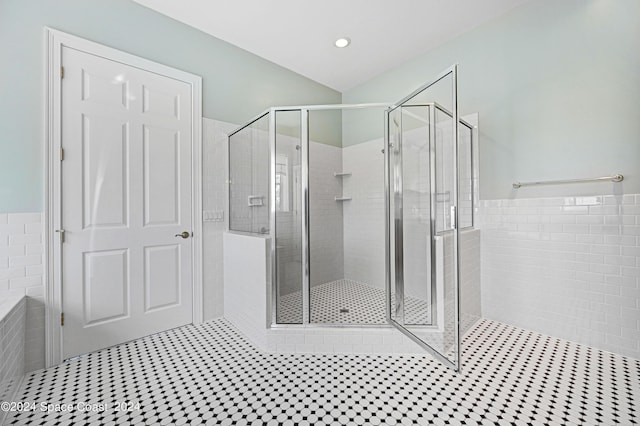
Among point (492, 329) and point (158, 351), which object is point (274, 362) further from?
point (492, 329)

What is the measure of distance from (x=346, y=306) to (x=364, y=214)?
2.85 feet

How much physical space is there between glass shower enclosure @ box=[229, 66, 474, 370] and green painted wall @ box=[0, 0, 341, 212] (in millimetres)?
411

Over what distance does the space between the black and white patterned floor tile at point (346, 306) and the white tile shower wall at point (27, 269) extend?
155 centimetres

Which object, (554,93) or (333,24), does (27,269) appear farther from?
(554,93)

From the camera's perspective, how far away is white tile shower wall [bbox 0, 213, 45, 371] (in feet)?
5.53

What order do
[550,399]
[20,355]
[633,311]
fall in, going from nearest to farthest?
[550,399] < [20,355] < [633,311]

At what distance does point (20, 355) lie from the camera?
5.37 feet

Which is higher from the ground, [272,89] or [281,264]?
[272,89]

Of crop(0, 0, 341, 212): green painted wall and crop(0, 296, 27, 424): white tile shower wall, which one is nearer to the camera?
crop(0, 296, 27, 424): white tile shower wall

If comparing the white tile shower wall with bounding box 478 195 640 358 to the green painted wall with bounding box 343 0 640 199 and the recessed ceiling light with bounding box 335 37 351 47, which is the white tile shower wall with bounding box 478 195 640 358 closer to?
the green painted wall with bounding box 343 0 640 199

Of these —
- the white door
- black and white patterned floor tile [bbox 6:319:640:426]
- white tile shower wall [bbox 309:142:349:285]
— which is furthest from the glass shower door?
the white door

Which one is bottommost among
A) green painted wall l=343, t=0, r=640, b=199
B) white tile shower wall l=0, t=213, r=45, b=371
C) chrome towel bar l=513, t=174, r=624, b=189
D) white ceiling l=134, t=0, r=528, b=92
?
white tile shower wall l=0, t=213, r=45, b=371

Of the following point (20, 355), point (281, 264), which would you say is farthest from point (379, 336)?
point (20, 355)

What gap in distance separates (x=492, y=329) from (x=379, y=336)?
1.06 metres
